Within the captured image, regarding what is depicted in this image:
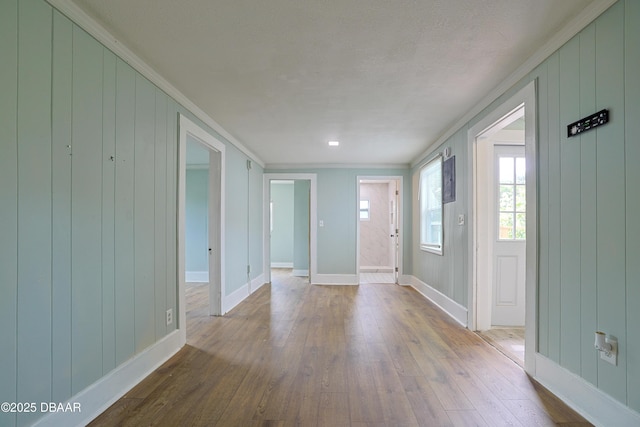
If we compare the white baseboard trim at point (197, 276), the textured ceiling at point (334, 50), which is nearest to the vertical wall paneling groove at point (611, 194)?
the textured ceiling at point (334, 50)

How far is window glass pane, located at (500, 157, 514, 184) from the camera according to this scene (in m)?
3.47

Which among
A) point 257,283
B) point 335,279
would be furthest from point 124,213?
point 335,279

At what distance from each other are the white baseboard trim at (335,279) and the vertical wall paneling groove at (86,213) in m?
4.36

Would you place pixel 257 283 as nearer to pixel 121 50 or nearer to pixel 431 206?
pixel 431 206

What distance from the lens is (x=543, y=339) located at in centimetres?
216

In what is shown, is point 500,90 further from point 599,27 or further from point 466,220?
point 466,220

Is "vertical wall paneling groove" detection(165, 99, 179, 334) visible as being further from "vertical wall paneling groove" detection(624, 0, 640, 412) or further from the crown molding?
the crown molding

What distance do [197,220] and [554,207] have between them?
20.0 ft

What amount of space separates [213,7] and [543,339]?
2.94m

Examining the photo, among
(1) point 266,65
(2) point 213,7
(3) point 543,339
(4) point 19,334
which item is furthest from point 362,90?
(4) point 19,334

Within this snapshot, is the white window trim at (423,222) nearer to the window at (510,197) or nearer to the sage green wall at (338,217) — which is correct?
the sage green wall at (338,217)

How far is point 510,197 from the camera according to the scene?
348 centimetres

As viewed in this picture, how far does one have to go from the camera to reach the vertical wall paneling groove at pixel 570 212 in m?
1.85

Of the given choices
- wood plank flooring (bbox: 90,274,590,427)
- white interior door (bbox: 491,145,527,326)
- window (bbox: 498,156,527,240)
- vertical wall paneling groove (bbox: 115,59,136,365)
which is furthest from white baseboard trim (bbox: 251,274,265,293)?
window (bbox: 498,156,527,240)
